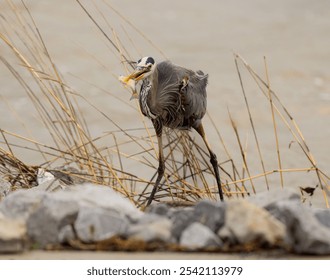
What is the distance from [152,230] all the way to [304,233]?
49 centimetres

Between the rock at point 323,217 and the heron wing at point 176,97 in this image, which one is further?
the heron wing at point 176,97

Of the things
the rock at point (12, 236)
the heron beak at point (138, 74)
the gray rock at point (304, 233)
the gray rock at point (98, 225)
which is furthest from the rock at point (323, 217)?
the heron beak at point (138, 74)

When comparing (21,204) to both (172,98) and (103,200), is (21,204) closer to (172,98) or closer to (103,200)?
(103,200)

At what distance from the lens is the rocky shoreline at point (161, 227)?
312 centimetres

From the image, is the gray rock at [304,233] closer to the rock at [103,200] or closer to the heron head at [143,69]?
the rock at [103,200]

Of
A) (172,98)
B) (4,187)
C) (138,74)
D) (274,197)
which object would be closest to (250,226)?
(274,197)

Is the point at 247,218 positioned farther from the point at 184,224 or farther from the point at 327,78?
the point at 327,78

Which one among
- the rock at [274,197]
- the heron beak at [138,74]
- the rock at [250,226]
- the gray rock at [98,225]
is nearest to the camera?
the rock at [250,226]

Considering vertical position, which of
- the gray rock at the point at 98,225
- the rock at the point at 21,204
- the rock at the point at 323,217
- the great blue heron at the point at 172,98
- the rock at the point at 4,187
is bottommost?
the gray rock at the point at 98,225

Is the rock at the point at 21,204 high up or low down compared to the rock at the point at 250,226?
up

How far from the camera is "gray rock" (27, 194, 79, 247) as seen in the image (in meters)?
3.26

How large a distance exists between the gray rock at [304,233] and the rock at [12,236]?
85 centimetres

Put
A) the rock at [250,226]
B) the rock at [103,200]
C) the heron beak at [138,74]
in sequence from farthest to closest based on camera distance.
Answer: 1. the heron beak at [138,74]
2. the rock at [103,200]
3. the rock at [250,226]
